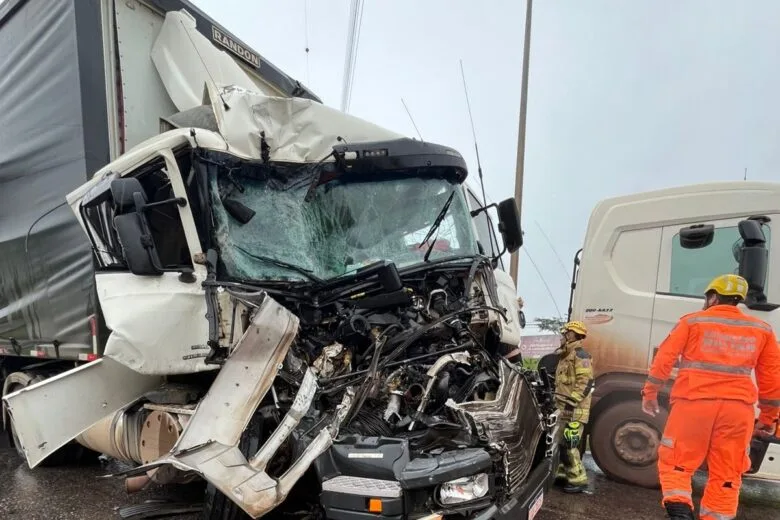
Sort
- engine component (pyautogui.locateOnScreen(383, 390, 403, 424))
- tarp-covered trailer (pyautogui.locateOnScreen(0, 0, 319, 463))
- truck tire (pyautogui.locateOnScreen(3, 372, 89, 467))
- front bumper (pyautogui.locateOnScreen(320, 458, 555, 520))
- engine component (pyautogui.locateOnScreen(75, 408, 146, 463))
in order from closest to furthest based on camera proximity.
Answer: front bumper (pyautogui.locateOnScreen(320, 458, 555, 520)) < engine component (pyautogui.locateOnScreen(383, 390, 403, 424)) < engine component (pyautogui.locateOnScreen(75, 408, 146, 463)) < tarp-covered trailer (pyautogui.locateOnScreen(0, 0, 319, 463)) < truck tire (pyautogui.locateOnScreen(3, 372, 89, 467))

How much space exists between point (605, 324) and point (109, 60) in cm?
479

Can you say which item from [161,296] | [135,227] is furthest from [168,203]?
[161,296]

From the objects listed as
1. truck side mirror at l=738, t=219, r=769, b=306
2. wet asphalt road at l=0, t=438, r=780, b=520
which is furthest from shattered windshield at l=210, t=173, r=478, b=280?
truck side mirror at l=738, t=219, r=769, b=306

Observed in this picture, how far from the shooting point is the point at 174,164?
311 cm

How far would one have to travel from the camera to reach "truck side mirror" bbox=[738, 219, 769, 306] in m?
3.54

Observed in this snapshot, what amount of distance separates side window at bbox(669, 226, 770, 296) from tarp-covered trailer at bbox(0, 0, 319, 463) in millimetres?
4404

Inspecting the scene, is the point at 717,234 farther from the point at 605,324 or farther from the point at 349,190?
the point at 349,190

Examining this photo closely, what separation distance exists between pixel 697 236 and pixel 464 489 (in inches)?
129

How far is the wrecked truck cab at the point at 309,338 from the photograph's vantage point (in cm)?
235

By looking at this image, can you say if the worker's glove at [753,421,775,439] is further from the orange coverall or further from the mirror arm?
the mirror arm

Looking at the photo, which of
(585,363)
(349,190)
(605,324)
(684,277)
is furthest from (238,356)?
Answer: (684,277)

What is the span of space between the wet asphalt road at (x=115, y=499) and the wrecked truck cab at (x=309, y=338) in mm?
497

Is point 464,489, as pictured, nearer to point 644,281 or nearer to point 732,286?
point 732,286

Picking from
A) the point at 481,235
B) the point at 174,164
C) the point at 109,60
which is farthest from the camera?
the point at 481,235
